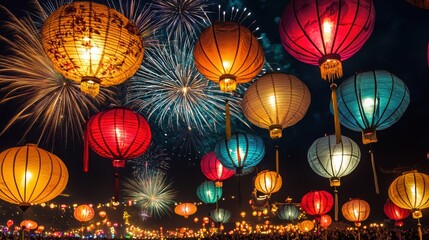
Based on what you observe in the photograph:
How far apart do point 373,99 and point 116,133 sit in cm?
388

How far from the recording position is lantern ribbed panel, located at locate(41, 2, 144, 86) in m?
4.31

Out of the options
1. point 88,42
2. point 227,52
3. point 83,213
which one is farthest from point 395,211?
point 83,213

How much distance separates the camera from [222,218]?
1877 cm

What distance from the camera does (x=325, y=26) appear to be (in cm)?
400

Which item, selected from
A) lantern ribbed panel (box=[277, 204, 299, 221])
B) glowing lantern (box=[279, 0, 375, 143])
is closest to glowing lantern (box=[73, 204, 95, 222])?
lantern ribbed panel (box=[277, 204, 299, 221])

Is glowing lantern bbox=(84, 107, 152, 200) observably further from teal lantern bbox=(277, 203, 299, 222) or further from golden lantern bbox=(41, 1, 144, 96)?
teal lantern bbox=(277, 203, 299, 222)

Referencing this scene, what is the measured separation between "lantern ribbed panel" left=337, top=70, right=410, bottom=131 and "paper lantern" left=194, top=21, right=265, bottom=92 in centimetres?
152

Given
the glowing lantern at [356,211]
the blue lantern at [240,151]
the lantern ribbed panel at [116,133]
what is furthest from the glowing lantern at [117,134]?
the glowing lantern at [356,211]

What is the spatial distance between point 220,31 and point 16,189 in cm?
408

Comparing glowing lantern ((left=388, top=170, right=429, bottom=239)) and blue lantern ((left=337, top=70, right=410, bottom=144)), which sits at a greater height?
blue lantern ((left=337, top=70, right=410, bottom=144))

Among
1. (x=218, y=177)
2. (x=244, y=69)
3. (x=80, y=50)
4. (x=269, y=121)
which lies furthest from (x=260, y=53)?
(x=218, y=177)

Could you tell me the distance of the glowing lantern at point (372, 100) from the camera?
5.21 m

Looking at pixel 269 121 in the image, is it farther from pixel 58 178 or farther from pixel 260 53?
pixel 58 178

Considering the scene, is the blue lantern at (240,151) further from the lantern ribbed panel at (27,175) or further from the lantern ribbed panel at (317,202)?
the lantern ribbed panel at (317,202)
